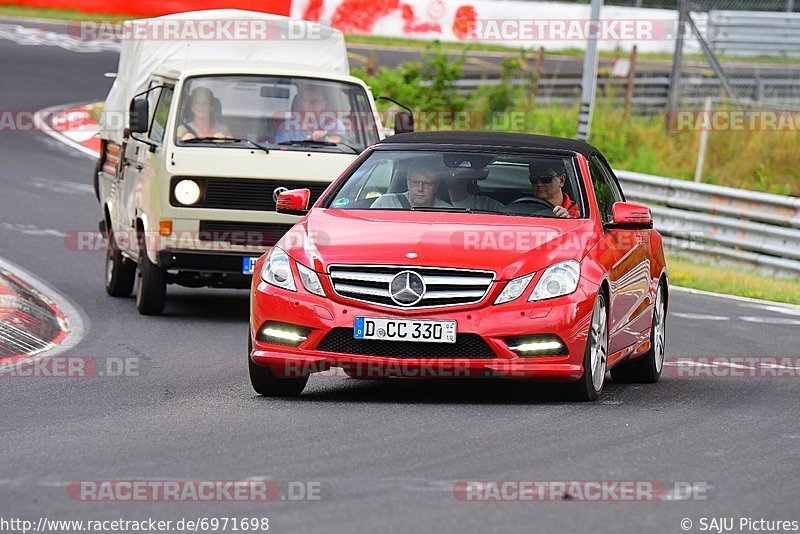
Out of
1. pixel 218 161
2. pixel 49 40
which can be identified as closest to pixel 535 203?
pixel 218 161

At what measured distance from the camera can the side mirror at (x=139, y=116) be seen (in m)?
14.2

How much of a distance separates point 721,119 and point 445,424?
21206mm

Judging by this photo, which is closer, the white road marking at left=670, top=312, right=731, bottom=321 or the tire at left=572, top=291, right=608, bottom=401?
the tire at left=572, top=291, right=608, bottom=401

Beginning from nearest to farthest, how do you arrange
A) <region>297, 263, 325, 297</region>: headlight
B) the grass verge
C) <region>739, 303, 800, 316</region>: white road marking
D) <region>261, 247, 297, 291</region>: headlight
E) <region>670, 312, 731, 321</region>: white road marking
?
1. <region>297, 263, 325, 297</region>: headlight
2. <region>261, 247, 297, 291</region>: headlight
3. <region>670, 312, 731, 321</region>: white road marking
4. <region>739, 303, 800, 316</region>: white road marking
5. the grass verge

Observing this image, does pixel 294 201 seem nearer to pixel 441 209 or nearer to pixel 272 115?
pixel 441 209

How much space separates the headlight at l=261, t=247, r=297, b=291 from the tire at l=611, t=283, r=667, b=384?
274cm

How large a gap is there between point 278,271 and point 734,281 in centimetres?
1082

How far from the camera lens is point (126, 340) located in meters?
12.7

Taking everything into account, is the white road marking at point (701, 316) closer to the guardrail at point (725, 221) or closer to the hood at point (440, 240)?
the guardrail at point (725, 221)

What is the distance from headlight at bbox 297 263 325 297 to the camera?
909 centimetres

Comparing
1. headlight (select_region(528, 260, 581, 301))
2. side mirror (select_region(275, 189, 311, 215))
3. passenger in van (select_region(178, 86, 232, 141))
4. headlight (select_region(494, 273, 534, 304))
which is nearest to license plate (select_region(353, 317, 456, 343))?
headlight (select_region(494, 273, 534, 304))

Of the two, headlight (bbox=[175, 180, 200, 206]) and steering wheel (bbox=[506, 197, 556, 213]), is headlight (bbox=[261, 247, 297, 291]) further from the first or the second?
headlight (bbox=[175, 180, 200, 206])

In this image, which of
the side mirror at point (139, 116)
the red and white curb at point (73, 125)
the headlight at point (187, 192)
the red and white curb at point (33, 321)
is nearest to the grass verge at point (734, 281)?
the headlight at point (187, 192)

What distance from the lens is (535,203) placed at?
10.0 meters
